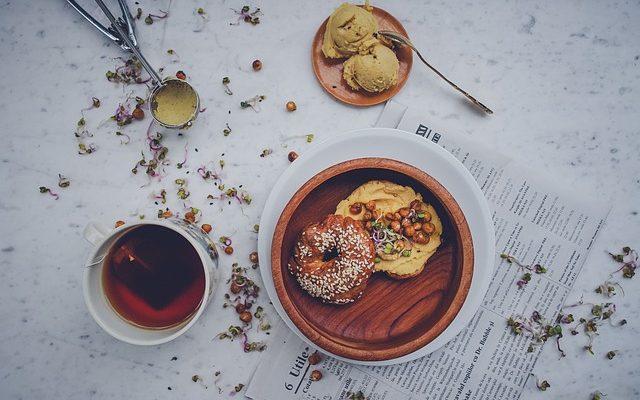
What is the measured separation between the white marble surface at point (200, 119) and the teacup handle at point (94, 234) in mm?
254

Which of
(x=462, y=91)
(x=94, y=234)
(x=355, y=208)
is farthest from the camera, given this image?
(x=462, y=91)

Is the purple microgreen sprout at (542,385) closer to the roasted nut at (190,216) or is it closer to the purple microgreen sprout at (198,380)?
the purple microgreen sprout at (198,380)

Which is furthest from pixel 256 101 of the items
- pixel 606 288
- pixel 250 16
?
pixel 606 288

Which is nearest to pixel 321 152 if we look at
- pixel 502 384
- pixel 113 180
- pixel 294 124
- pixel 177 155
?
pixel 294 124

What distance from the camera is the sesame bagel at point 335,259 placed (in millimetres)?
1179

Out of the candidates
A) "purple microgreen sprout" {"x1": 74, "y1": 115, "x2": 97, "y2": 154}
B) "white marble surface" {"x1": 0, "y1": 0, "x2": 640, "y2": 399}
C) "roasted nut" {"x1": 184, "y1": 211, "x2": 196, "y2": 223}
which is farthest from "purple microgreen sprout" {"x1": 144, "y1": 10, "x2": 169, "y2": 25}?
"roasted nut" {"x1": 184, "y1": 211, "x2": 196, "y2": 223}

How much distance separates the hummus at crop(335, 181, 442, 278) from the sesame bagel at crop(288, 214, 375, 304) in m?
0.06

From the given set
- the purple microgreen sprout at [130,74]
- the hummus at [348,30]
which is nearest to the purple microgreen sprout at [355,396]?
the hummus at [348,30]

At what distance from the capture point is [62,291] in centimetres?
141

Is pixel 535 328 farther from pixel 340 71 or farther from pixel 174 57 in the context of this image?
pixel 174 57

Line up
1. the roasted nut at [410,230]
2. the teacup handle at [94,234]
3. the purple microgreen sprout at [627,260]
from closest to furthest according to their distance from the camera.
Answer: the teacup handle at [94,234], the roasted nut at [410,230], the purple microgreen sprout at [627,260]

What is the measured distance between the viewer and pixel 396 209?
4.09 feet

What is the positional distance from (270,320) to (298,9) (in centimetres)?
87

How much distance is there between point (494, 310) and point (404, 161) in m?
0.52
